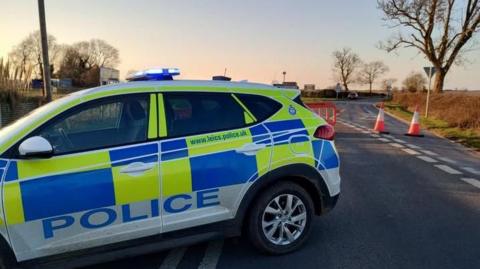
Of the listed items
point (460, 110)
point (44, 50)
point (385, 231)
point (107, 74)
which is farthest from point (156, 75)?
point (460, 110)

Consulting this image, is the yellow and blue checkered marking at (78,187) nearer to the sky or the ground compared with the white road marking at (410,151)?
nearer to the sky

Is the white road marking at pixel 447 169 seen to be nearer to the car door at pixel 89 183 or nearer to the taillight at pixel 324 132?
the taillight at pixel 324 132

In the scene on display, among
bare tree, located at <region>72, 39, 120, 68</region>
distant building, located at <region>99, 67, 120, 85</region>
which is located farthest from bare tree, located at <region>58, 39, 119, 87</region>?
distant building, located at <region>99, 67, 120, 85</region>

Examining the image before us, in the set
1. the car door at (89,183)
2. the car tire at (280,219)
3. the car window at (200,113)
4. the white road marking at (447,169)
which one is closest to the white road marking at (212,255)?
the car tire at (280,219)

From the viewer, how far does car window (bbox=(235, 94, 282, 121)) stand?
373 cm

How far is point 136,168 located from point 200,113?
75cm

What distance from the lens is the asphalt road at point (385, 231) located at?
3.64 metres

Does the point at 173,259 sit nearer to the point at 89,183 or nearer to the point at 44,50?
→ the point at 89,183

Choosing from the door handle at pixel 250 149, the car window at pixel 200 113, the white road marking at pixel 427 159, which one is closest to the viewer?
the car window at pixel 200 113

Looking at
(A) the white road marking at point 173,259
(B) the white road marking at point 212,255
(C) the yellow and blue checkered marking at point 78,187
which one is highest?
(C) the yellow and blue checkered marking at point 78,187

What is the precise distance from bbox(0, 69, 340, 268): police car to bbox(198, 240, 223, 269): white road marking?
0.30 m

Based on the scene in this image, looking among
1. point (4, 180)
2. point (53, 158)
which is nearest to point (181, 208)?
point (53, 158)

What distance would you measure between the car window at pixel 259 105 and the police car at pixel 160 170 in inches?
0.4

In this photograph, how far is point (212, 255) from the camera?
379cm
